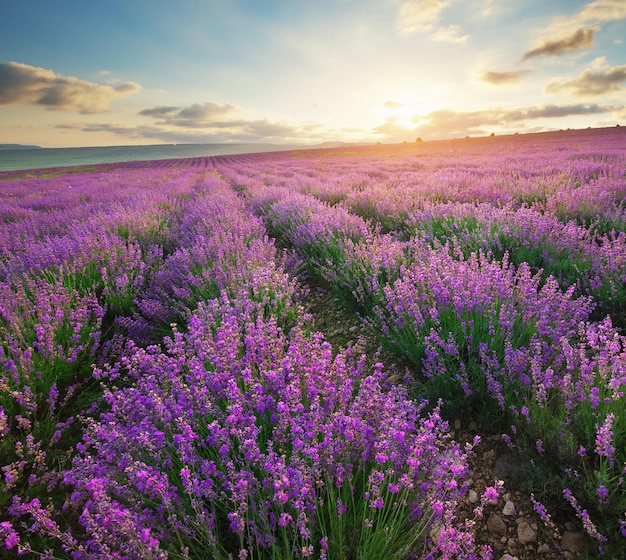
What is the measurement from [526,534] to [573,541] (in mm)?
167

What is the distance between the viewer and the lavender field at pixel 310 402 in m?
1.28

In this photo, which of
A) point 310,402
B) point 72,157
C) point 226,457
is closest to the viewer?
point 226,457

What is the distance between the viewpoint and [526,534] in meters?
1.55

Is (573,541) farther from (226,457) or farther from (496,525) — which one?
(226,457)

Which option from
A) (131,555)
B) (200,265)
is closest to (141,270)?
(200,265)

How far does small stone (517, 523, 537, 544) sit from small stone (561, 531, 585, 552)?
0.10 metres

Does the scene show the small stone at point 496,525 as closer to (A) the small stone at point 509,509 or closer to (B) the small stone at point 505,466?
(A) the small stone at point 509,509

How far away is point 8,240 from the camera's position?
5281mm

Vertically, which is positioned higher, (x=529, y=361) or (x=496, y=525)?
(x=529, y=361)

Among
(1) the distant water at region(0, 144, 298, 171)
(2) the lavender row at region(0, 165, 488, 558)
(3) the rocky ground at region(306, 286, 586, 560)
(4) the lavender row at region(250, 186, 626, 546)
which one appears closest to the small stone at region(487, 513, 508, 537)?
(3) the rocky ground at region(306, 286, 586, 560)

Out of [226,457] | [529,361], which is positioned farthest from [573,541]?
[226,457]

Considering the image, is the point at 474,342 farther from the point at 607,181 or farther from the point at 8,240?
the point at 8,240

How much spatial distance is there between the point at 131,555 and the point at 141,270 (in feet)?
9.77

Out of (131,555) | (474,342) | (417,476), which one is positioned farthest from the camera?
(474,342)
